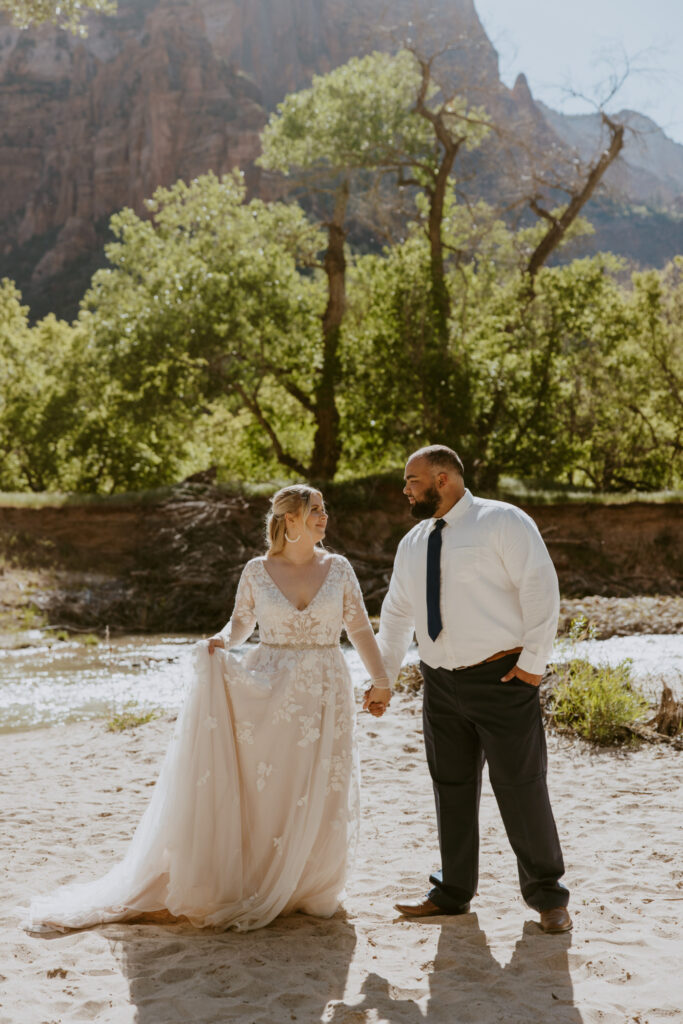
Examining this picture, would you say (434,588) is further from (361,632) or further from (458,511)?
(361,632)

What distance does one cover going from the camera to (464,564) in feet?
14.1

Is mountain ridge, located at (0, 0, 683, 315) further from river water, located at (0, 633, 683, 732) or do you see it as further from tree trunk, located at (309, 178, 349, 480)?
river water, located at (0, 633, 683, 732)

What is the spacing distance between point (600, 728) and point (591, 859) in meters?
2.91

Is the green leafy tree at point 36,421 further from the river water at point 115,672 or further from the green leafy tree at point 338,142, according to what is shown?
the river water at point 115,672

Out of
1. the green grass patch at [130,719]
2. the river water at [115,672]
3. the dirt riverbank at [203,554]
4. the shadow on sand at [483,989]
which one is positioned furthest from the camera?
the dirt riverbank at [203,554]

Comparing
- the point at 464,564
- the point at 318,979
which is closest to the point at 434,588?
the point at 464,564

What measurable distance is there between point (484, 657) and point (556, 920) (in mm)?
1297

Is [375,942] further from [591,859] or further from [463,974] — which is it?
[591,859]

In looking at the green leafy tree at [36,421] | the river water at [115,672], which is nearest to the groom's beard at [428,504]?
the river water at [115,672]

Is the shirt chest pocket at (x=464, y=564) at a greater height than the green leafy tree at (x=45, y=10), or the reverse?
the green leafy tree at (x=45, y=10)

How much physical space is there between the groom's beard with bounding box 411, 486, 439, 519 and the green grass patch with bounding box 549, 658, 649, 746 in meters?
4.65

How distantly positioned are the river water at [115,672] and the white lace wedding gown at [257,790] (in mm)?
5809

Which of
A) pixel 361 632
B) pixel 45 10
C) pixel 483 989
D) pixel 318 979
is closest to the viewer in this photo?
pixel 483 989

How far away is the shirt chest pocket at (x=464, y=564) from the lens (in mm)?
4262
